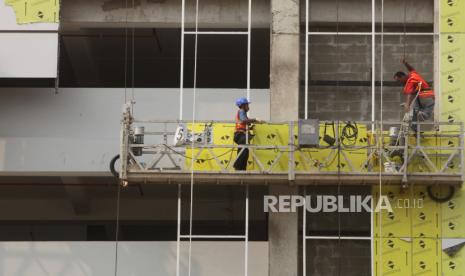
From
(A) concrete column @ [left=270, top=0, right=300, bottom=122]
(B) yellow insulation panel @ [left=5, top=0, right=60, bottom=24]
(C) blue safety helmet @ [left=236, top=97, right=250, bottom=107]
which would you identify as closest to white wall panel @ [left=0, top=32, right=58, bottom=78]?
(B) yellow insulation panel @ [left=5, top=0, right=60, bottom=24]

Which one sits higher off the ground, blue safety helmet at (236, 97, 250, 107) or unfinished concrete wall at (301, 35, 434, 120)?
unfinished concrete wall at (301, 35, 434, 120)

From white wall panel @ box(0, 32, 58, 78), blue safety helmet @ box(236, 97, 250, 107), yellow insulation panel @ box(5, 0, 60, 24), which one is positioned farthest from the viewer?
yellow insulation panel @ box(5, 0, 60, 24)

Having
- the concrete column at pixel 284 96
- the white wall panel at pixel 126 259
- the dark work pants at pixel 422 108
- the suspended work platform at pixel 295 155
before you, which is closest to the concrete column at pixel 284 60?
the concrete column at pixel 284 96

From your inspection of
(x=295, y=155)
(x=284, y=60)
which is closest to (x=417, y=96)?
(x=295, y=155)

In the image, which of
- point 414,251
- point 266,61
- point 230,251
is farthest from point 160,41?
point 414,251

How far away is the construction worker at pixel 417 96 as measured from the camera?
24844mm

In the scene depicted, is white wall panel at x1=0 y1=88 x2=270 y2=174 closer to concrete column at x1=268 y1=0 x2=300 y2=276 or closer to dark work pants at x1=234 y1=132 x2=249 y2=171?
concrete column at x1=268 y1=0 x2=300 y2=276

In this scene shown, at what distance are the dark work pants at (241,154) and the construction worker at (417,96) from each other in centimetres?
344

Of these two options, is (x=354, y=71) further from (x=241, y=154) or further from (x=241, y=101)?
(x=241, y=154)

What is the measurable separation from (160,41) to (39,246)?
7404mm

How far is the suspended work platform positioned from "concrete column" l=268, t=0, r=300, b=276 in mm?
713

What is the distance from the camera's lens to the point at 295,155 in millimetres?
25000

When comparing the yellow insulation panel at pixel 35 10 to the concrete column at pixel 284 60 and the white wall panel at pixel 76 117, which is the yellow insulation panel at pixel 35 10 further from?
the concrete column at pixel 284 60

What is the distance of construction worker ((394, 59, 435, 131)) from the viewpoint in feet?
81.5
